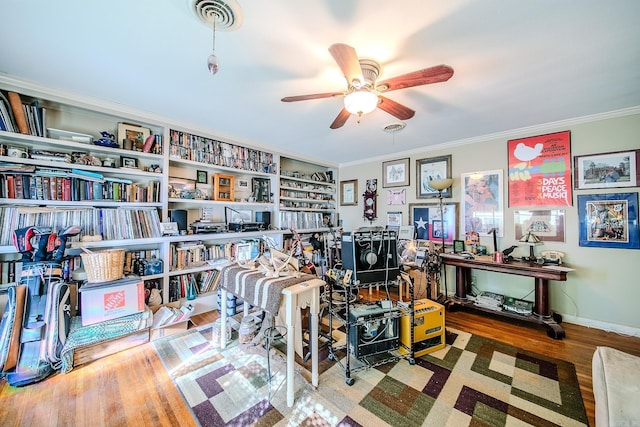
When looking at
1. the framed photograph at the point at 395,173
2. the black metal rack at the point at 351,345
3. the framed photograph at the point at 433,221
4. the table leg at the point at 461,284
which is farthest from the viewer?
the framed photograph at the point at 395,173

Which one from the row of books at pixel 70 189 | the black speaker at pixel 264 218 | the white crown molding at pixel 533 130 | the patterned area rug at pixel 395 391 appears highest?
the white crown molding at pixel 533 130

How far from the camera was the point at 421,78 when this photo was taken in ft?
4.65

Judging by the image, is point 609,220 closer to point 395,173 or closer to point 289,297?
point 395,173

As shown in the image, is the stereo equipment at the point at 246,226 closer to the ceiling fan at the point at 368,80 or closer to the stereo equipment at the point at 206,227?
the stereo equipment at the point at 206,227

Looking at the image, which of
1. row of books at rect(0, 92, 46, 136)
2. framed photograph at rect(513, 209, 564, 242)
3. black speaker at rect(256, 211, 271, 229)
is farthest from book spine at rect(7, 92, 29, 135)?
framed photograph at rect(513, 209, 564, 242)

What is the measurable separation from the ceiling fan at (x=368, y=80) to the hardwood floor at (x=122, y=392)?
87.1 inches

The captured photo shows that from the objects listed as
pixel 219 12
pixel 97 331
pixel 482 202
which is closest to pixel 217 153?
pixel 219 12

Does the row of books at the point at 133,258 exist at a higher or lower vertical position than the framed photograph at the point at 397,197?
lower

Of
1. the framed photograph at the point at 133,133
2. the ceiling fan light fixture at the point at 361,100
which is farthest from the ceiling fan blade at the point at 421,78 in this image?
the framed photograph at the point at 133,133

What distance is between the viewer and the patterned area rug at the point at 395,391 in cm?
137

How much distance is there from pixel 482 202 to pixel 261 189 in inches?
126

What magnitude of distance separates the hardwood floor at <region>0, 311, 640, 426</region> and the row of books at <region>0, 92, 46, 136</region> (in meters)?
2.00

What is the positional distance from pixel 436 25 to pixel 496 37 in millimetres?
409

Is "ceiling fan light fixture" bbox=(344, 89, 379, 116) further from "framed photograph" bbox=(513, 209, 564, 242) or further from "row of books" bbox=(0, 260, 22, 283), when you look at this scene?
"row of books" bbox=(0, 260, 22, 283)
